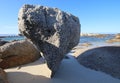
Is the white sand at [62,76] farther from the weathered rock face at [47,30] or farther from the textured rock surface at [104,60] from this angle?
the textured rock surface at [104,60]

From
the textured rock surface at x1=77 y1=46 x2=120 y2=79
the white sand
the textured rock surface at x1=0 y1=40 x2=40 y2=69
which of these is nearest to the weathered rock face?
the white sand

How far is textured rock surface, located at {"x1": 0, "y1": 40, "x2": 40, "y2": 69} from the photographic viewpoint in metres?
9.82

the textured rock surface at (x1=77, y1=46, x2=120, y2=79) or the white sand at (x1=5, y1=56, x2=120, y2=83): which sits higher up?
the white sand at (x1=5, y1=56, x2=120, y2=83)

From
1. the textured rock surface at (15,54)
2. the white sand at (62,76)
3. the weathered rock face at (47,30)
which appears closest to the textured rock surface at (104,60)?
the white sand at (62,76)

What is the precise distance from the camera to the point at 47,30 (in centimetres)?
739

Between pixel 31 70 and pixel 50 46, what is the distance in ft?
6.78

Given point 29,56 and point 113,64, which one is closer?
point 113,64

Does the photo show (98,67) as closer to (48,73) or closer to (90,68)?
(90,68)

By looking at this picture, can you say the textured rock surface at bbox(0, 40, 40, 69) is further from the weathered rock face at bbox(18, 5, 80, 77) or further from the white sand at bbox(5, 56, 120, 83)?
the weathered rock face at bbox(18, 5, 80, 77)

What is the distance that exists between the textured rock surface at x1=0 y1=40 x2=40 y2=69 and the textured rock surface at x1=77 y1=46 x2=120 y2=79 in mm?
2849

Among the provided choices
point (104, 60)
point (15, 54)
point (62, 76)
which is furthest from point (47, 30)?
point (104, 60)

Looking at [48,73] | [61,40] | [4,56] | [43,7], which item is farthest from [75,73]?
[4,56]

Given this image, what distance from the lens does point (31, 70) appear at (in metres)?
8.75

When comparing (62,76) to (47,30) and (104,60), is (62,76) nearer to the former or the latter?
(47,30)
